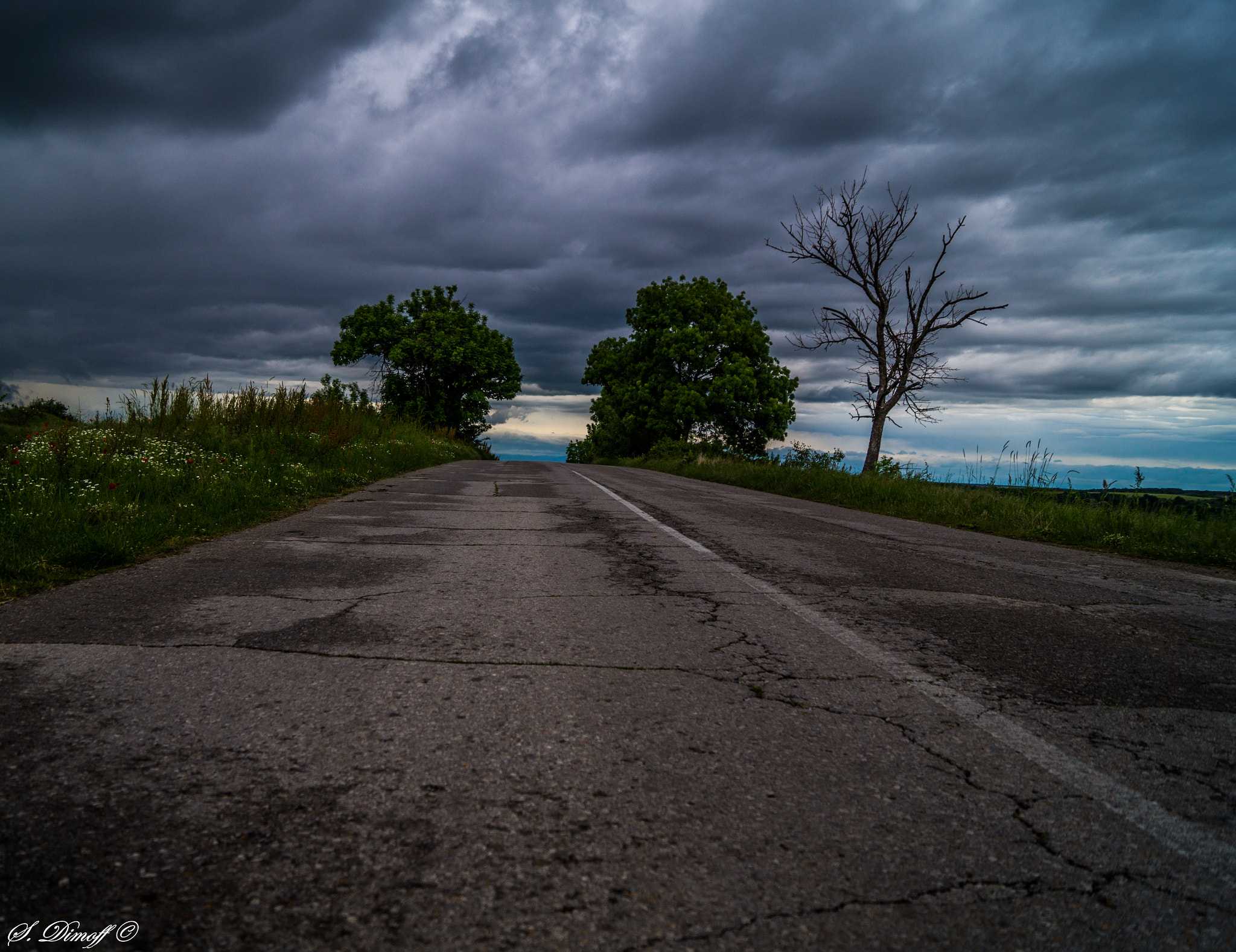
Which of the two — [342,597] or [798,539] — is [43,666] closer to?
[342,597]

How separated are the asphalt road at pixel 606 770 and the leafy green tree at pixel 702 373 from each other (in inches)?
1257

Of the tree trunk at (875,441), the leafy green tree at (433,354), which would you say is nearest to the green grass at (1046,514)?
the tree trunk at (875,441)

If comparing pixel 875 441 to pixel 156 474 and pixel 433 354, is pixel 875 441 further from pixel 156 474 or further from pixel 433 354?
pixel 433 354

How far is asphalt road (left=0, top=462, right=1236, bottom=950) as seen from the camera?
1565 mm

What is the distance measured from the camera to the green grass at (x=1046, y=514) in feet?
27.5

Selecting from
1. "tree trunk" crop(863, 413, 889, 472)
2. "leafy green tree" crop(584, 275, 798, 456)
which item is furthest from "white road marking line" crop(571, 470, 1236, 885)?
"leafy green tree" crop(584, 275, 798, 456)

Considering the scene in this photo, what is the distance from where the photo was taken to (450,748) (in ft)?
7.55

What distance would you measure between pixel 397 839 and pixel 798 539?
21.5 ft

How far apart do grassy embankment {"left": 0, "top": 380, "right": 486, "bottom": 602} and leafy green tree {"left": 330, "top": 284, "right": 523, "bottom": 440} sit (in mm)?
26267

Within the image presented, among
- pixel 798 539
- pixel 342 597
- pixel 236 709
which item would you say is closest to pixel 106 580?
pixel 342 597

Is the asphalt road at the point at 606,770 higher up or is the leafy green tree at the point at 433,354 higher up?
the leafy green tree at the point at 433,354

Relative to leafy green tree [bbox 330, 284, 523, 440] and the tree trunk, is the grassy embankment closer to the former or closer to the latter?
the tree trunk

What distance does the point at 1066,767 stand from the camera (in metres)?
2.34

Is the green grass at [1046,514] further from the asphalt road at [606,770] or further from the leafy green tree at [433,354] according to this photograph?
the leafy green tree at [433,354]
